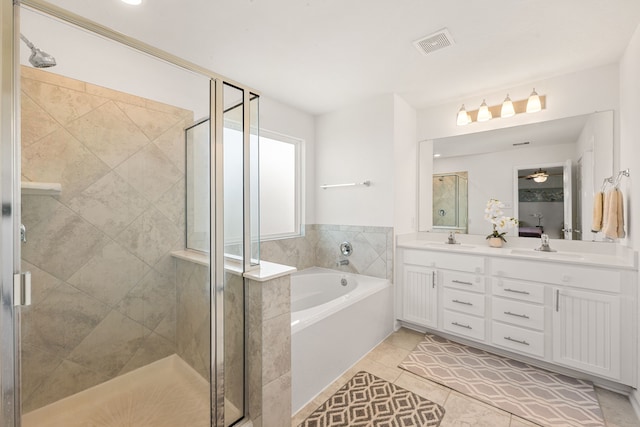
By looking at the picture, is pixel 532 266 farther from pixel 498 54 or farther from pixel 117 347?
pixel 117 347

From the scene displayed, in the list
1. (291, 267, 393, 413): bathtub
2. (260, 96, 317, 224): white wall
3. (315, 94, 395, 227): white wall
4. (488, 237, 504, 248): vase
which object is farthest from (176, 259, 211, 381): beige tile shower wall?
(488, 237, 504, 248): vase

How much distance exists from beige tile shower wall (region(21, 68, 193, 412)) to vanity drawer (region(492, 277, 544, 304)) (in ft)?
8.43

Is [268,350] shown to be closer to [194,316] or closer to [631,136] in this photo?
[194,316]

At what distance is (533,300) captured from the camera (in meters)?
2.20

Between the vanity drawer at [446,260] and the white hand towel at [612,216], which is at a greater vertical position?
the white hand towel at [612,216]

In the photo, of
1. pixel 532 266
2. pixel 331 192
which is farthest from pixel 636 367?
pixel 331 192

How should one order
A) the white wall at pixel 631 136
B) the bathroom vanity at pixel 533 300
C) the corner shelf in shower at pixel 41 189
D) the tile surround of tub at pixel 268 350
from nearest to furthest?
the corner shelf in shower at pixel 41 189 < the tile surround of tub at pixel 268 350 < the white wall at pixel 631 136 < the bathroom vanity at pixel 533 300

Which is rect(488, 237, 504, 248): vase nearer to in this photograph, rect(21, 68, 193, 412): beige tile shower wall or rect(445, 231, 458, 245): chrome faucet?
rect(445, 231, 458, 245): chrome faucet

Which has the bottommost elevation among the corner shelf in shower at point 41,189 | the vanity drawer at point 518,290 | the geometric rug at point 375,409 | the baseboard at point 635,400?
the geometric rug at point 375,409

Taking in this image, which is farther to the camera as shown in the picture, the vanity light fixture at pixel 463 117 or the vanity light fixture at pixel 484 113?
the vanity light fixture at pixel 463 117

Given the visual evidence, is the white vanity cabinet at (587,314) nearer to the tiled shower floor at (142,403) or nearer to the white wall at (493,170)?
the white wall at (493,170)

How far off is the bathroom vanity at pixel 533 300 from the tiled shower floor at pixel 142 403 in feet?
6.74

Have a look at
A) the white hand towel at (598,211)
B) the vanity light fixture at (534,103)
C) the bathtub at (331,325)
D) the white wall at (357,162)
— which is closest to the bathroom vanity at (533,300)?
the white hand towel at (598,211)

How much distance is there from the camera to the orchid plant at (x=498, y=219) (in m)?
2.72
